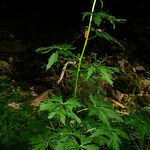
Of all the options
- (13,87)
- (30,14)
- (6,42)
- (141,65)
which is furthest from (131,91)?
(30,14)

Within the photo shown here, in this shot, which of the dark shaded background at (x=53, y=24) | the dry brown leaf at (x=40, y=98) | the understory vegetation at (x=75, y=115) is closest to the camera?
the understory vegetation at (x=75, y=115)

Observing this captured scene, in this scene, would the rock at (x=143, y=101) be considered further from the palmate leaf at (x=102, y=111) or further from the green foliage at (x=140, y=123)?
the palmate leaf at (x=102, y=111)

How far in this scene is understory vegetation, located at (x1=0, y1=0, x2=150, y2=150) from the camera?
249cm

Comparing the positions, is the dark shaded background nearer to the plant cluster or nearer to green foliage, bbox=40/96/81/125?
the plant cluster

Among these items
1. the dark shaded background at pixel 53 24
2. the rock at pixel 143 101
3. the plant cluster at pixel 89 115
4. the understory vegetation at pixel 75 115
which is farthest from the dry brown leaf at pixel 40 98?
the plant cluster at pixel 89 115

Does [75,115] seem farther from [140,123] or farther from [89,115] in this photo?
[140,123]

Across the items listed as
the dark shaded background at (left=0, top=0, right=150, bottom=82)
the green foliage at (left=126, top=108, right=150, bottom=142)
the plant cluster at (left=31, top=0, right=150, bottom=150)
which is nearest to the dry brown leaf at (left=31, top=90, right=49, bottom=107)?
the dark shaded background at (left=0, top=0, right=150, bottom=82)

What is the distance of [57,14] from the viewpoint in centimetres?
760

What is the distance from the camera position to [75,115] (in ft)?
7.87

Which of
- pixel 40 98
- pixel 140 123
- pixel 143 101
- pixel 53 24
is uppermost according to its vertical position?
pixel 140 123

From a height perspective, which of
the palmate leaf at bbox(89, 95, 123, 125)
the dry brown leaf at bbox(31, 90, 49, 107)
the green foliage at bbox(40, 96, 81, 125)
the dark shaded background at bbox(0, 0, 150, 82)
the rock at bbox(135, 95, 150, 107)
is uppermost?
the green foliage at bbox(40, 96, 81, 125)

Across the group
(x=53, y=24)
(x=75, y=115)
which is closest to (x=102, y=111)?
(x=75, y=115)

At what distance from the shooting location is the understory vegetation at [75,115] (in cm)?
249

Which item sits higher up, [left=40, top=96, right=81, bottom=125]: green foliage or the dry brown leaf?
[left=40, top=96, right=81, bottom=125]: green foliage
